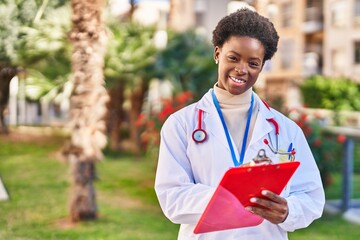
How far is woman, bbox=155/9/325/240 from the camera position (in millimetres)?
1798

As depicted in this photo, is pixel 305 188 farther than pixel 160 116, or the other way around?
pixel 160 116

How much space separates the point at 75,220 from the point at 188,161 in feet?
17.0

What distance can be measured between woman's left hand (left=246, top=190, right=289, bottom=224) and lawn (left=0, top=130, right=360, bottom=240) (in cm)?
467

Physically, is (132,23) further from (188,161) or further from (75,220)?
(188,161)

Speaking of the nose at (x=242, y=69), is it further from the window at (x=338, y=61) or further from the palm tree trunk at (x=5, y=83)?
the window at (x=338, y=61)

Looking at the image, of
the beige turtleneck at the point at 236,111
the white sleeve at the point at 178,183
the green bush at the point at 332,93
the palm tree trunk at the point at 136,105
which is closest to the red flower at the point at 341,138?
the beige turtleneck at the point at 236,111

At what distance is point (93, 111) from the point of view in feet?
22.4

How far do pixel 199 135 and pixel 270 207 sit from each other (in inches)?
11.8

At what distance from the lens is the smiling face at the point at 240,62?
1.83 meters

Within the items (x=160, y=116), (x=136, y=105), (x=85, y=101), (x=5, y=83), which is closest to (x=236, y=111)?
(x=85, y=101)

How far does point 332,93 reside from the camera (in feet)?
62.0

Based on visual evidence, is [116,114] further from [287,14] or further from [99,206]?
[287,14]

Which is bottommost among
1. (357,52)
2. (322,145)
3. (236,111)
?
(322,145)

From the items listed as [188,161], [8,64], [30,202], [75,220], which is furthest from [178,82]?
[188,161]
